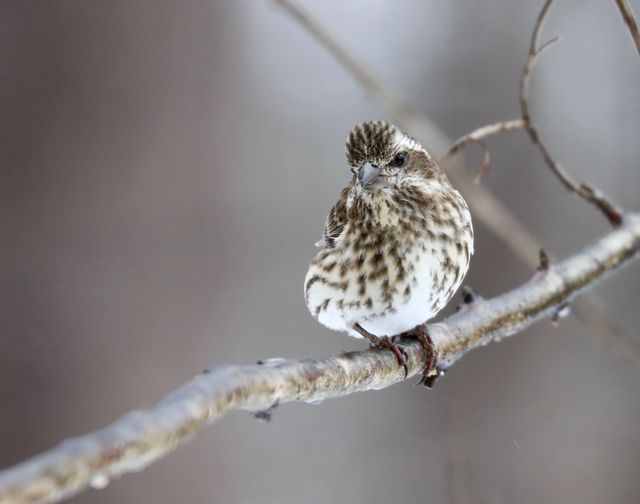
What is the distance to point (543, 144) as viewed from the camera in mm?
4113

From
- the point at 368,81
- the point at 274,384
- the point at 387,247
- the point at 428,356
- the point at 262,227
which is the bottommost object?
the point at 274,384

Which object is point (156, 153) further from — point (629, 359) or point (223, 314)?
point (629, 359)

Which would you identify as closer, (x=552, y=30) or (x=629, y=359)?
(x=629, y=359)

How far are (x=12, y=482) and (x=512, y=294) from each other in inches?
118

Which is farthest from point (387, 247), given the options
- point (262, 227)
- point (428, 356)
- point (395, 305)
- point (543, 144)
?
point (262, 227)

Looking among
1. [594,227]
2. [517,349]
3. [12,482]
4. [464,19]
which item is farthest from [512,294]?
[464,19]

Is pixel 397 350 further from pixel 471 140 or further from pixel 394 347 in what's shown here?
pixel 471 140

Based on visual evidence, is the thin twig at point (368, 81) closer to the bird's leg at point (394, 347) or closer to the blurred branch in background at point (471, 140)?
the blurred branch in background at point (471, 140)

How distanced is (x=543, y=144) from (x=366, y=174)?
850 mm

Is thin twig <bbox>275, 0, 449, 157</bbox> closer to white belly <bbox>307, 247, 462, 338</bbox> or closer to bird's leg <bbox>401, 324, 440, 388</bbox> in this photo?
white belly <bbox>307, 247, 462, 338</bbox>

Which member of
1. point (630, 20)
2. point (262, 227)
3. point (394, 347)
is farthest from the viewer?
point (262, 227)

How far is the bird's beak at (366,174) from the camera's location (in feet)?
13.5

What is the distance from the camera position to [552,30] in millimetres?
13273

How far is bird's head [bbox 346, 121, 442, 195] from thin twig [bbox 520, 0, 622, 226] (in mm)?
609
